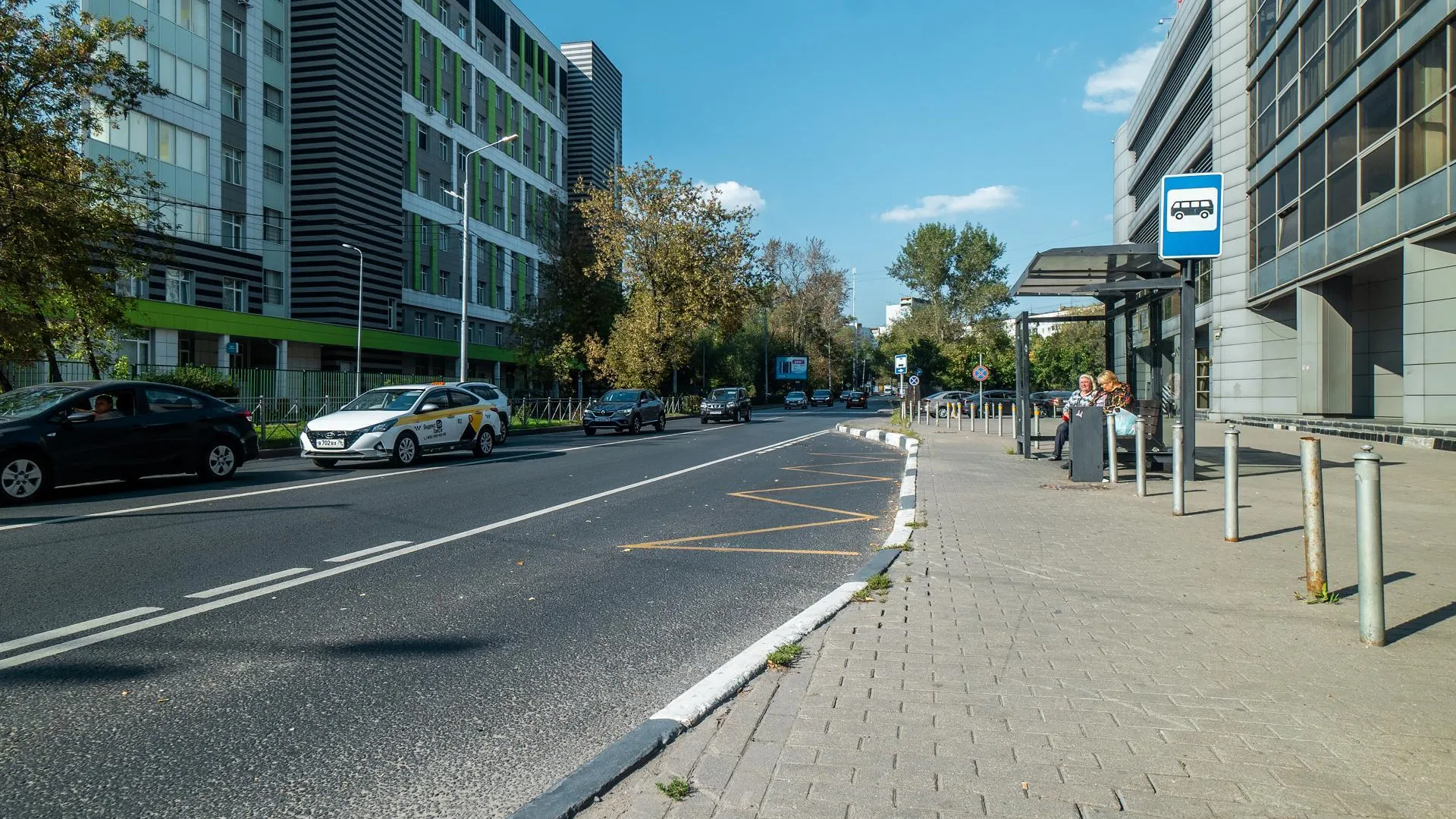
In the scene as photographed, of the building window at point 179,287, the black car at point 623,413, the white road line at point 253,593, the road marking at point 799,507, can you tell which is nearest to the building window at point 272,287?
the building window at point 179,287


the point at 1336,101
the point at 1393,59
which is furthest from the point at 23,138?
the point at 1336,101

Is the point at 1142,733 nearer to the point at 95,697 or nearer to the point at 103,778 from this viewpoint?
the point at 103,778

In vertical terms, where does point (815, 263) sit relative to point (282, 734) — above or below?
above

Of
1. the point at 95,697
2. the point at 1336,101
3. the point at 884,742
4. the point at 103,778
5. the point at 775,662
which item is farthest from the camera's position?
the point at 1336,101

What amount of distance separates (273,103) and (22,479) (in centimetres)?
3871

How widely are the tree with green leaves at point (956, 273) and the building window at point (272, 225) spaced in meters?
55.4

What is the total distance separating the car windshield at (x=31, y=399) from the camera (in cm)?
1052

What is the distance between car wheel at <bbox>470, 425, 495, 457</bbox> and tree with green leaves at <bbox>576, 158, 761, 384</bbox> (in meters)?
26.8

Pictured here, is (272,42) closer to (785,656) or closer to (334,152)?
(334,152)

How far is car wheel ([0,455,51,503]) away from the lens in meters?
9.88

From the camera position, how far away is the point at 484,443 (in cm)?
1834

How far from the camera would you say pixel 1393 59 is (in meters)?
19.4

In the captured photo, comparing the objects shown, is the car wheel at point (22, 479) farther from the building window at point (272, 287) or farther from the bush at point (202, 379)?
the building window at point (272, 287)

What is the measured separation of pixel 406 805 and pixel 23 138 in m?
18.4
